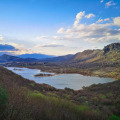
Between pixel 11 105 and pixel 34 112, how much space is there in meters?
0.69

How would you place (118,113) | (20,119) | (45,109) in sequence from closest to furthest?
(20,119)
(45,109)
(118,113)

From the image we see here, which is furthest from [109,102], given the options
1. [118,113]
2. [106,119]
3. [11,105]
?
[11,105]

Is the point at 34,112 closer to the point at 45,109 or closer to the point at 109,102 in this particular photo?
the point at 45,109

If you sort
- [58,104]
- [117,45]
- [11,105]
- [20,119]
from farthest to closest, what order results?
1. [117,45]
2. [58,104]
3. [11,105]
4. [20,119]

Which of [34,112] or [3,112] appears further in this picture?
[34,112]

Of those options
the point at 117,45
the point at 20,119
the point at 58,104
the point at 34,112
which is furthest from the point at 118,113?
the point at 117,45

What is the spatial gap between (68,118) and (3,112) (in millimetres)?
1926

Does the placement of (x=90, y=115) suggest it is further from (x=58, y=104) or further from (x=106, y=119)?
(x=58, y=104)

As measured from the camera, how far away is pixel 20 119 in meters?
3.13

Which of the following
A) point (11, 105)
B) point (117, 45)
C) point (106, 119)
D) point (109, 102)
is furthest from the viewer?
point (117, 45)

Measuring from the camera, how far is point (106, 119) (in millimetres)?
4406

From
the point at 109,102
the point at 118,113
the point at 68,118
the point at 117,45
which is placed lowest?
the point at 109,102

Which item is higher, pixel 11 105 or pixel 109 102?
pixel 11 105

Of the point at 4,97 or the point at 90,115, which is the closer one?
the point at 4,97
